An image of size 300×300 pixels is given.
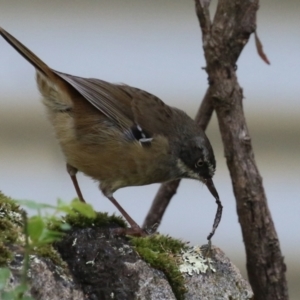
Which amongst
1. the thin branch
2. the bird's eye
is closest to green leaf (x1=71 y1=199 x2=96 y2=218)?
the thin branch

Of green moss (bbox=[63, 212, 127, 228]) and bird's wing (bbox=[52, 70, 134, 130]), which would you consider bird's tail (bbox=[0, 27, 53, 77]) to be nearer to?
bird's wing (bbox=[52, 70, 134, 130])

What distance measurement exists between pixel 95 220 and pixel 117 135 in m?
0.97

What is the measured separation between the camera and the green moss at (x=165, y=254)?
9.20 ft

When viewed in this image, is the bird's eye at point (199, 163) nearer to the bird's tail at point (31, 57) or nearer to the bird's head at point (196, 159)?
the bird's head at point (196, 159)

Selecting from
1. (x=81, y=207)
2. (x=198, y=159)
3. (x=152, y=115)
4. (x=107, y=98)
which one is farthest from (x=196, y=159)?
(x=81, y=207)

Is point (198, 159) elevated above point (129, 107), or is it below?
below

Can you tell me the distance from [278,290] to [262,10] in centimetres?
271

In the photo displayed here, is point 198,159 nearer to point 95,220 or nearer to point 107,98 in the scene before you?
point 107,98

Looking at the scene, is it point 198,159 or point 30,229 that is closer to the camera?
point 30,229

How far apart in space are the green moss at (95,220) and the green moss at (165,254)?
0.18 meters

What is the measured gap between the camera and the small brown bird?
3.94m

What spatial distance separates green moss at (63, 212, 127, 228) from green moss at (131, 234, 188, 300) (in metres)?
0.18

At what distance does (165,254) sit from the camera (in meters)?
2.94

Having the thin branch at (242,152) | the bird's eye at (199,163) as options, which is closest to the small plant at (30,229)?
the thin branch at (242,152)
